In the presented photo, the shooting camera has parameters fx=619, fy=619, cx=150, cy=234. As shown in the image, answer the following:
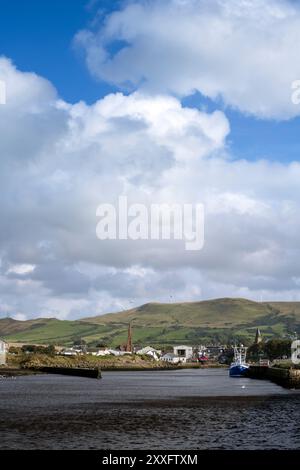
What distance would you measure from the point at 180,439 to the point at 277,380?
369ft

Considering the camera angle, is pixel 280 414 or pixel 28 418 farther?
pixel 280 414

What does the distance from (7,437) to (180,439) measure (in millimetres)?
14010

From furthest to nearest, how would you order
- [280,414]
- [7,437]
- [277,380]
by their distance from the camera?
1. [277,380]
2. [280,414]
3. [7,437]

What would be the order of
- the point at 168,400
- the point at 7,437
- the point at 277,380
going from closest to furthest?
1. the point at 7,437
2. the point at 168,400
3. the point at 277,380
